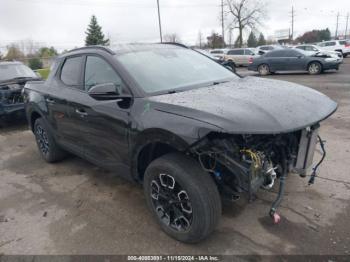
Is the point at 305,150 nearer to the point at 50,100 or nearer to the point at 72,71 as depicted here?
the point at 72,71

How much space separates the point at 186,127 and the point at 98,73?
5.35ft

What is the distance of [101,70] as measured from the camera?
11.9 feet

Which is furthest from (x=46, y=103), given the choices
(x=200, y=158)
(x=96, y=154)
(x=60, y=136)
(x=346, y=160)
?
(x=346, y=160)

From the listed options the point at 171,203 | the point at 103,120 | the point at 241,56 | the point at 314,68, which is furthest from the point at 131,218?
the point at 241,56

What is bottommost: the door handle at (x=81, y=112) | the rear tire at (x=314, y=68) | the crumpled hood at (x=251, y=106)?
the rear tire at (x=314, y=68)

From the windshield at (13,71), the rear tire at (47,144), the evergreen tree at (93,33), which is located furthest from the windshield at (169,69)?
the evergreen tree at (93,33)

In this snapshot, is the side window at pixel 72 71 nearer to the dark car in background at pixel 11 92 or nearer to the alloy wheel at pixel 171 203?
the alloy wheel at pixel 171 203

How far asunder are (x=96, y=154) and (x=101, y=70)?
995 millimetres

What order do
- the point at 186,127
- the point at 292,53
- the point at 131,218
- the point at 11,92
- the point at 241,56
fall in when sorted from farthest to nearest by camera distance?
the point at 241,56 < the point at 292,53 < the point at 11,92 < the point at 131,218 < the point at 186,127

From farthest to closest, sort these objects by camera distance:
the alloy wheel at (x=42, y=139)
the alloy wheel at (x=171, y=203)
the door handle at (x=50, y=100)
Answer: the alloy wheel at (x=42, y=139) → the door handle at (x=50, y=100) → the alloy wheel at (x=171, y=203)

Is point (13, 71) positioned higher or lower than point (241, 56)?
higher

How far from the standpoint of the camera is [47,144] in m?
5.04

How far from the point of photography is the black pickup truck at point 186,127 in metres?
2.55

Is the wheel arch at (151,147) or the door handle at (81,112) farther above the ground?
the door handle at (81,112)
